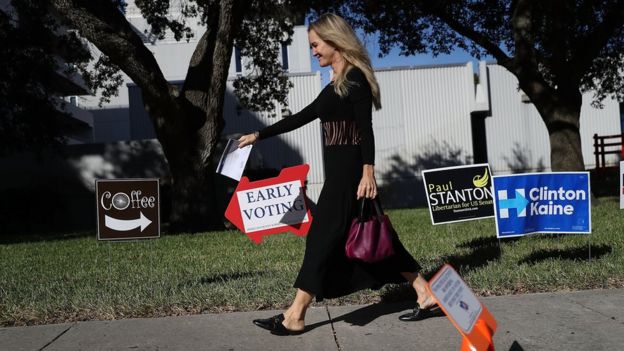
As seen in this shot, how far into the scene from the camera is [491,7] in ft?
55.1

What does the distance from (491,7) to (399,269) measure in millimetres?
13973

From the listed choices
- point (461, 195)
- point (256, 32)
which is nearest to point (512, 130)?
point (256, 32)

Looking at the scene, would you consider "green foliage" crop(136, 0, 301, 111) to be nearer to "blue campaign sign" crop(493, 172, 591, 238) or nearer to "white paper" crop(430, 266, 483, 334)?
"blue campaign sign" crop(493, 172, 591, 238)

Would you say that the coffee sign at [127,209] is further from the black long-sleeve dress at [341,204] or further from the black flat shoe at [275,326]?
the black long-sleeve dress at [341,204]

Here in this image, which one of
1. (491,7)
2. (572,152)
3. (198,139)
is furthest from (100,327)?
(491,7)

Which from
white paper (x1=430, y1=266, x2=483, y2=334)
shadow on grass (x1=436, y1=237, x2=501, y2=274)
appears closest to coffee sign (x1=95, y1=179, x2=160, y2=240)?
shadow on grass (x1=436, y1=237, x2=501, y2=274)

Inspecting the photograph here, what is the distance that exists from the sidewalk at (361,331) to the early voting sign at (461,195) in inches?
79.4

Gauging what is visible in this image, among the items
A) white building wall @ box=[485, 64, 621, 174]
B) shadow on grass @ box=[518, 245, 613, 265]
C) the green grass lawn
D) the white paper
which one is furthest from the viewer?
white building wall @ box=[485, 64, 621, 174]

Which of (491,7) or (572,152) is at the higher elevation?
(491,7)

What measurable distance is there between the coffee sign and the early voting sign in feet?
9.08

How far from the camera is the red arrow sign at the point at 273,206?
492 cm

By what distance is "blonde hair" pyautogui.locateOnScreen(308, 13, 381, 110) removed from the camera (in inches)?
160

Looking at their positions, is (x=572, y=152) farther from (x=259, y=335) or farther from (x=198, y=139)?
(x=259, y=335)

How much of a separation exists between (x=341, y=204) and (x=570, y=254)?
3.67 m
